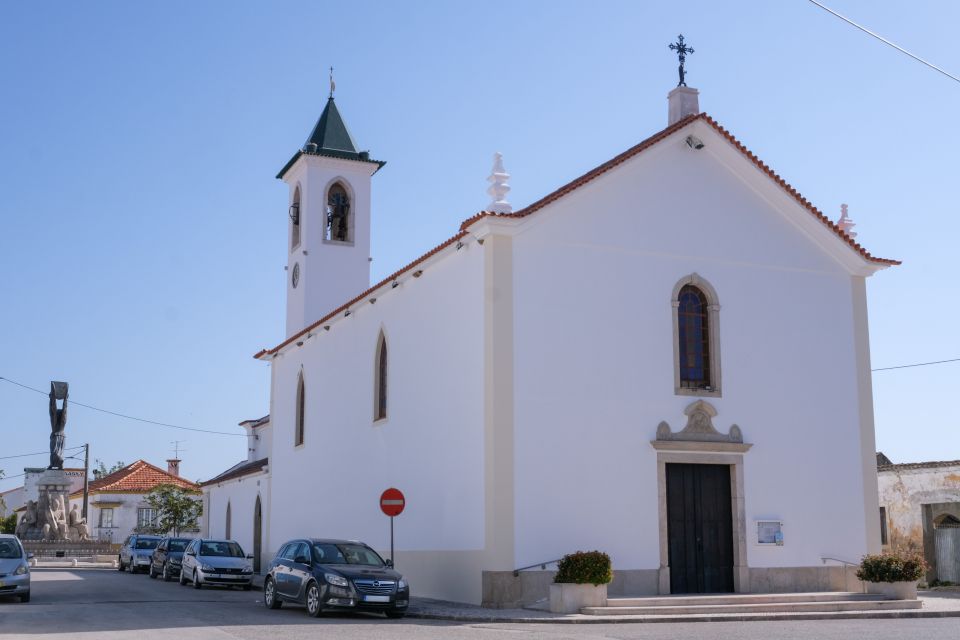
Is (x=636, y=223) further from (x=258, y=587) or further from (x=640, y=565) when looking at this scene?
(x=258, y=587)

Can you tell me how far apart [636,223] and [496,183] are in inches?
122

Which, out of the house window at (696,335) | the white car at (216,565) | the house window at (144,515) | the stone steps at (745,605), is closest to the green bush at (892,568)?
the stone steps at (745,605)

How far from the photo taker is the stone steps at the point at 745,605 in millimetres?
18047

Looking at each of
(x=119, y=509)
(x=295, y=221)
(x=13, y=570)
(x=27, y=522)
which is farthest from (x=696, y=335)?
(x=119, y=509)

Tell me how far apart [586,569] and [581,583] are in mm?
243

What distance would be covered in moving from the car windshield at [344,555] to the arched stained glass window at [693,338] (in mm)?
7083

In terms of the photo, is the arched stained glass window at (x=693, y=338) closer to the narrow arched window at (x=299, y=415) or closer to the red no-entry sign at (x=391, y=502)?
the red no-entry sign at (x=391, y=502)

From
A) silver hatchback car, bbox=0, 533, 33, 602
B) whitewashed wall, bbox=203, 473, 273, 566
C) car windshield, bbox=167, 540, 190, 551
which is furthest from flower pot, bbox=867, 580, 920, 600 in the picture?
car windshield, bbox=167, 540, 190, 551

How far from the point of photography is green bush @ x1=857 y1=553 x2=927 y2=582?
A: 20.4m

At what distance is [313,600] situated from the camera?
59.7 feet

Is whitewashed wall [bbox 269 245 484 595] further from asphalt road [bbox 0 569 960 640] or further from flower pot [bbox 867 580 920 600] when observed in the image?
flower pot [bbox 867 580 920 600]

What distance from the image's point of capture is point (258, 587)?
28938 millimetres

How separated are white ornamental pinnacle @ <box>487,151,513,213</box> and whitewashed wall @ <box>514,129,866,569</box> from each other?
641 mm

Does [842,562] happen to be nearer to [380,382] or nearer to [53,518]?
[380,382]
